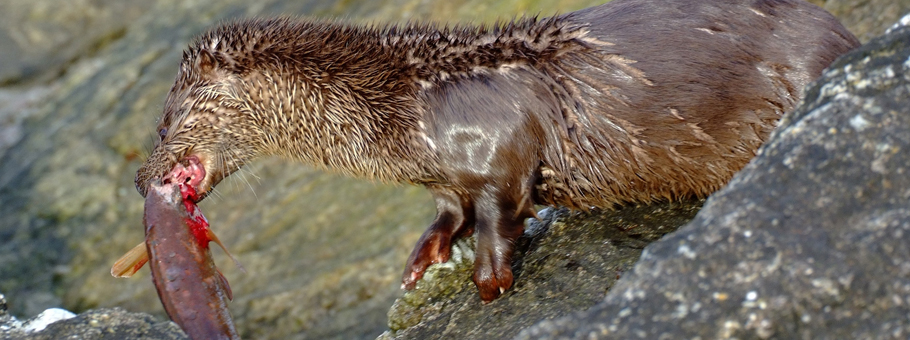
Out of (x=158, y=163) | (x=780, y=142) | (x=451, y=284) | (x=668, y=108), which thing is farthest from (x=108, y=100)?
(x=780, y=142)

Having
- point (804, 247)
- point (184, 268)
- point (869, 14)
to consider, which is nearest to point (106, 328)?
point (184, 268)

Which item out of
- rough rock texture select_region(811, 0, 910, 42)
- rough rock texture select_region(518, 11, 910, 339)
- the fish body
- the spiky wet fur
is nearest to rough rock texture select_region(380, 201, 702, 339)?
the spiky wet fur

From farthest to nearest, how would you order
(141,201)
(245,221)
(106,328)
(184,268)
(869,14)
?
(141,201) < (245,221) < (869,14) < (184,268) < (106,328)

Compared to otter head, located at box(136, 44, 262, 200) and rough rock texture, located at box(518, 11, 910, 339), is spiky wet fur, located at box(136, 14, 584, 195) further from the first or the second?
rough rock texture, located at box(518, 11, 910, 339)

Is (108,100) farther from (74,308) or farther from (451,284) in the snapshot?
(451,284)

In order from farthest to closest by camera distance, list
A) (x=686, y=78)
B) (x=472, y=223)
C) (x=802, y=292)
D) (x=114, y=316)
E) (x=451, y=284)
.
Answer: (x=472, y=223), (x=451, y=284), (x=686, y=78), (x=114, y=316), (x=802, y=292)

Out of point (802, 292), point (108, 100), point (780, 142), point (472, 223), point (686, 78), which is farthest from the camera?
point (108, 100)

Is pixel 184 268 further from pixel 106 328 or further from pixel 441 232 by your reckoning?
pixel 441 232
